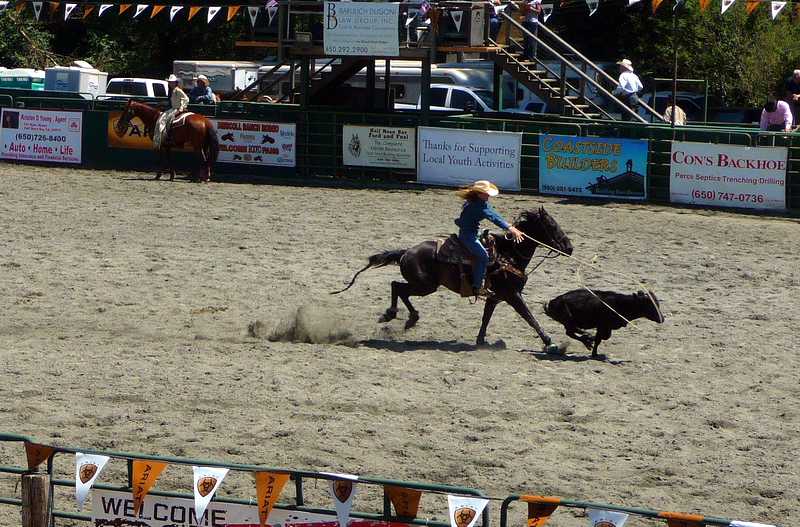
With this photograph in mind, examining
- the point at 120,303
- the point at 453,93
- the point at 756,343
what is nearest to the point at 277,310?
the point at 120,303

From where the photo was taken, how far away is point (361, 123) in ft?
76.4

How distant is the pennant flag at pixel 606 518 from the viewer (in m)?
5.05

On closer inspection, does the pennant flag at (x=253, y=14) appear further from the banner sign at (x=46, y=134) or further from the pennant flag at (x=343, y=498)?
the pennant flag at (x=343, y=498)

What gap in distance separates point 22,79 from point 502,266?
25.4 meters

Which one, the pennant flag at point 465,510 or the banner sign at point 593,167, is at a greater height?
the banner sign at point 593,167

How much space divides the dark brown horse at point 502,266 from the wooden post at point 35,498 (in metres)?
5.73

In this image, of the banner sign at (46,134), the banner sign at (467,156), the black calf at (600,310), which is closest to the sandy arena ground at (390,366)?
the black calf at (600,310)

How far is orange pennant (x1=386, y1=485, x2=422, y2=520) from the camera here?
17.9ft

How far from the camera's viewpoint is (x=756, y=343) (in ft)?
38.6

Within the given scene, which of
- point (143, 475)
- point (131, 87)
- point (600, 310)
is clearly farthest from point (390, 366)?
point (131, 87)

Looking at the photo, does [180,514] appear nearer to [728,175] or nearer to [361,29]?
[728,175]

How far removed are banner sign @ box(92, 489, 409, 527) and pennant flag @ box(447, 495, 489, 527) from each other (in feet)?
1.72

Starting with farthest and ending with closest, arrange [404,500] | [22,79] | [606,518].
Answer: [22,79], [404,500], [606,518]

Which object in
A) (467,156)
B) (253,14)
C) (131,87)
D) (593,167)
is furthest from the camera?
(131,87)
